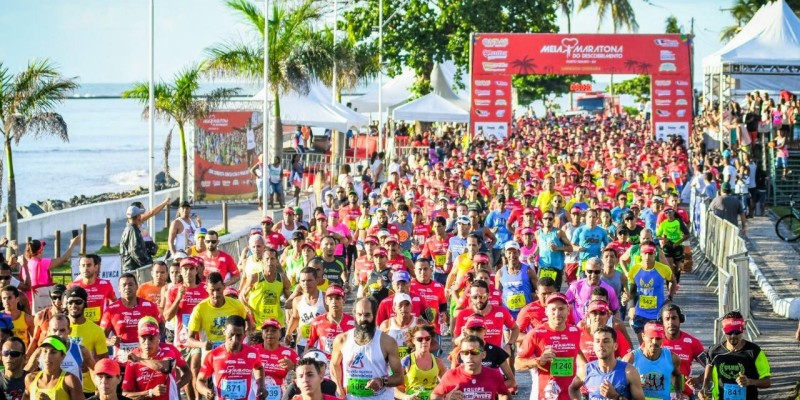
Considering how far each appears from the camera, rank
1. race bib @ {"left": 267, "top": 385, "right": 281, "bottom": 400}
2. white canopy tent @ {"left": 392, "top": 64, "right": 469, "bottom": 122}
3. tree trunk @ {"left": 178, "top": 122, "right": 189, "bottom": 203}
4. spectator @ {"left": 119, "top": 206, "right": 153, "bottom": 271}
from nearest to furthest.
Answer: race bib @ {"left": 267, "top": 385, "right": 281, "bottom": 400}, spectator @ {"left": 119, "top": 206, "right": 153, "bottom": 271}, tree trunk @ {"left": 178, "top": 122, "right": 189, "bottom": 203}, white canopy tent @ {"left": 392, "top": 64, "right": 469, "bottom": 122}

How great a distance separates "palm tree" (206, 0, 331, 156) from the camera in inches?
1427

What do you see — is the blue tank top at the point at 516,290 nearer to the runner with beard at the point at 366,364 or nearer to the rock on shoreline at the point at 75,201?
the runner with beard at the point at 366,364

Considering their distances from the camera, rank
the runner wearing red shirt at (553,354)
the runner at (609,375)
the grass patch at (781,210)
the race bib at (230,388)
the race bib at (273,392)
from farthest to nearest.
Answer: the grass patch at (781,210)
the race bib at (273,392)
the runner wearing red shirt at (553,354)
the race bib at (230,388)
the runner at (609,375)

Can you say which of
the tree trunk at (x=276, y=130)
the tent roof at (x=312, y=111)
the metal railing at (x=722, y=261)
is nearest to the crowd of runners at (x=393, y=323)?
the metal railing at (x=722, y=261)

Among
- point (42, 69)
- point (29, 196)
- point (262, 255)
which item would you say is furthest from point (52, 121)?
point (29, 196)

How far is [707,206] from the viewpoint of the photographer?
27.2m

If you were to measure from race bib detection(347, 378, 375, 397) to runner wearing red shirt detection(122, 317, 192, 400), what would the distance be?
1.35 metres

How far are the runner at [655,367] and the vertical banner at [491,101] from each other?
1181 inches

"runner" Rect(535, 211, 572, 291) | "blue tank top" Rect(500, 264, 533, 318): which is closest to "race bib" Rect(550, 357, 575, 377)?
"blue tank top" Rect(500, 264, 533, 318)

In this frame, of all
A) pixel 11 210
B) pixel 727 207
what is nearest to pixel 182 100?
pixel 11 210

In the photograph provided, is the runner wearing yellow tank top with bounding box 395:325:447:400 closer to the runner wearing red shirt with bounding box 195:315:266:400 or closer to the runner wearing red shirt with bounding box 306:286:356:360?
the runner wearing red shirt with bounding box 195:315:266:400

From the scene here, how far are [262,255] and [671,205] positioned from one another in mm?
8264

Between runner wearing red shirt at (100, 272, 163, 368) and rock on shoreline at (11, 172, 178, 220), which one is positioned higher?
runner wearing red shirt at (100, 272, 163, 368)

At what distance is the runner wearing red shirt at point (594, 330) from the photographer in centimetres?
1122
